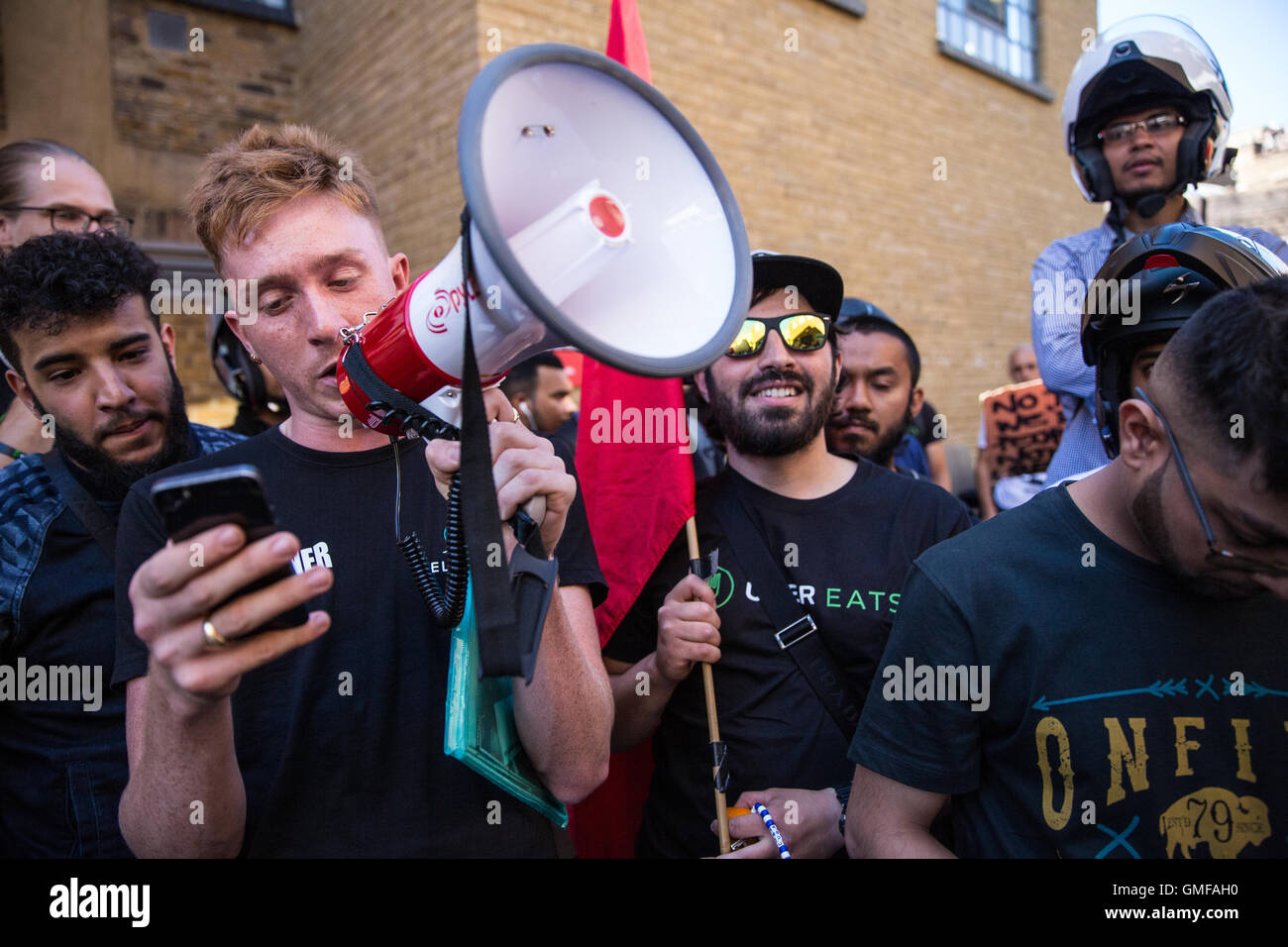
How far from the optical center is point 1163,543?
136 cm

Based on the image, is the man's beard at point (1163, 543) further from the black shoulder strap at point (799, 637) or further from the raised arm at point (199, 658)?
the raised arm at point (199, 658)

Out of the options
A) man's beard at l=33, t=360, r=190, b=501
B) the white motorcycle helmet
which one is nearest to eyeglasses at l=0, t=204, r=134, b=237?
man's beard at l=33, t=360, r=190, b=501

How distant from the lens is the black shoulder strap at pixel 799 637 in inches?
81.6

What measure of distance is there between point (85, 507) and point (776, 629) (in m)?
1.82

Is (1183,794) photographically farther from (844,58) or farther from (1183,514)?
(844,58)

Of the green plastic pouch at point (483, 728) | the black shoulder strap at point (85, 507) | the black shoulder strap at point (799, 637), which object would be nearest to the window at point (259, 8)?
the black shoulder strap at point (85, 507)

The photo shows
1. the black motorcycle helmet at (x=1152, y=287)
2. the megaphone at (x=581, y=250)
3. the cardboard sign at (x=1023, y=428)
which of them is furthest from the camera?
the cardboard sign at (x=1023, y=428)

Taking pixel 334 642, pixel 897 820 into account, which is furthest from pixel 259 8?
pixel 897 820

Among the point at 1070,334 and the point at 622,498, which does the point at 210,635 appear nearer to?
the point at 622,498

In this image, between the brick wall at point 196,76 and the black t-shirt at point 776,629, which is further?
the brick wall at point 196,76

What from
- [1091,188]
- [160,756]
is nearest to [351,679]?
[160,756]

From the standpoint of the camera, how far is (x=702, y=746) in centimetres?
219

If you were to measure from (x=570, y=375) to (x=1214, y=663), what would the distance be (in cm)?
433

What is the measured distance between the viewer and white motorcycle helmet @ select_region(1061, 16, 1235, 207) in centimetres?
262
